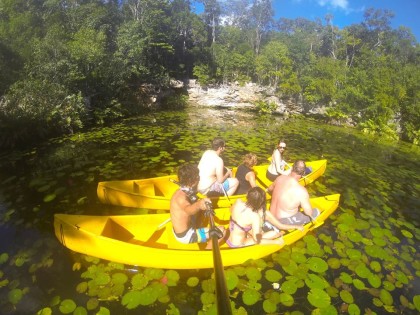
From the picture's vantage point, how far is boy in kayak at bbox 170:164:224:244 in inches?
153

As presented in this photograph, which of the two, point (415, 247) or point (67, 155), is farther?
point (67, 155)

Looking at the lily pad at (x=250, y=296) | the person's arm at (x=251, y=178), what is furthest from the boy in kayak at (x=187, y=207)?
the person's arm at (x=251, y=178)

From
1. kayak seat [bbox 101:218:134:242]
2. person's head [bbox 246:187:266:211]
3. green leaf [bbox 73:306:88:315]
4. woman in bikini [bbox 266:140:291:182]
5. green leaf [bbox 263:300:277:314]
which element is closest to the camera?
green leaf [bbox 73:306:88:315]

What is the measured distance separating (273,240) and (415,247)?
11.4 feet

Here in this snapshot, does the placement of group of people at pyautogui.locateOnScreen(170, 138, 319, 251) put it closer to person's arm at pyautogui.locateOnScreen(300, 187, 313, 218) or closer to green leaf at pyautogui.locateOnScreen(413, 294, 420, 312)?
person's arm at pyautogui.locateOnScreen(300, 187, 313, 218)

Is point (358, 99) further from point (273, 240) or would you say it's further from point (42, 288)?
point (42, 288)

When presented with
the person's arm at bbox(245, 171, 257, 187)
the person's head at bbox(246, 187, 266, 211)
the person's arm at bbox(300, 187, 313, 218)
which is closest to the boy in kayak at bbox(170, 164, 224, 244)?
the person's head at bbox(246, 187, 266, 211)

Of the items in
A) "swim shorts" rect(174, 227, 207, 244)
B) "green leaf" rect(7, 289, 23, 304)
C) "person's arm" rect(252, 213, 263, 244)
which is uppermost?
"person's arm" rect(252, 213, 263, 244)

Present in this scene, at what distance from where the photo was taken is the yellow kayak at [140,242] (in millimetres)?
3906

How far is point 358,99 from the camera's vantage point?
25.3 metres

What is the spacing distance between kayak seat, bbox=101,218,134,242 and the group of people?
105cm

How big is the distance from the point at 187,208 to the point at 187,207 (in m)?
0.01

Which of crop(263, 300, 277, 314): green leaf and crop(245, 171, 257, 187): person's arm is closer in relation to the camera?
crop(263, 300, 277, 314): green leaf

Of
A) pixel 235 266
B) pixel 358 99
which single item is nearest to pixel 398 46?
pixel 358 99
